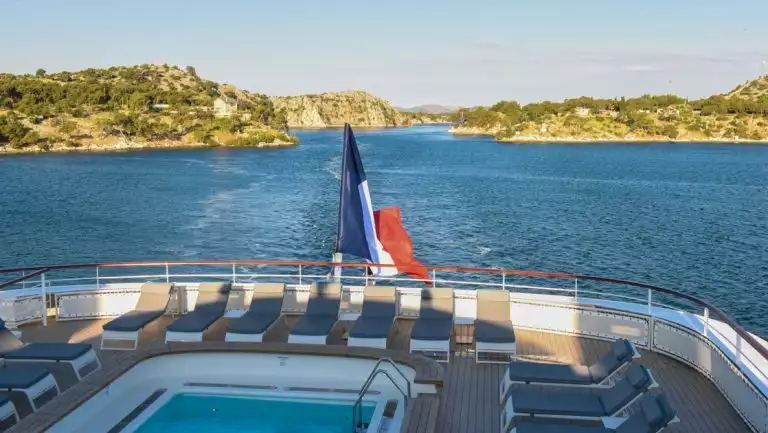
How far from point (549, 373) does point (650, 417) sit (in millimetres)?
1657

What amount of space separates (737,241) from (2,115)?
11269 centimetres

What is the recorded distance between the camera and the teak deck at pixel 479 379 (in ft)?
21.3

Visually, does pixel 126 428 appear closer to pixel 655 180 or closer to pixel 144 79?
pixel 655 180

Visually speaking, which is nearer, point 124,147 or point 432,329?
point 432,329

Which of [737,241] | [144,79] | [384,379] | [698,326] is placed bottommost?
[737,241]

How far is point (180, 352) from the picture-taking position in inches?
318

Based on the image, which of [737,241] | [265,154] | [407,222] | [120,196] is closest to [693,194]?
[737,241]

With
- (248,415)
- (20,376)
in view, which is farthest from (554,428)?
(20,376)

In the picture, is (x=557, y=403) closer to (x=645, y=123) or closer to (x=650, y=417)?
(x=650, y=417)

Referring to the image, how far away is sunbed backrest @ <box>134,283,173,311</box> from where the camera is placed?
9453 millimetres

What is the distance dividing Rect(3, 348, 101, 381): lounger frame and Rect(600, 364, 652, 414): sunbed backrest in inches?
222

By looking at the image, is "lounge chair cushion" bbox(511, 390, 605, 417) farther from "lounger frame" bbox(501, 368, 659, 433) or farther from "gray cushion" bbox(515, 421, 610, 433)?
"gray cushion" bbox(515, 421, 610, 433)

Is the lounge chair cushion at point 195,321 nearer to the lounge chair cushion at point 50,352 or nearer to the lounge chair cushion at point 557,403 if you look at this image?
the lounge chair cushion at point 50,352

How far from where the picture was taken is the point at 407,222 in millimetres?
39625
